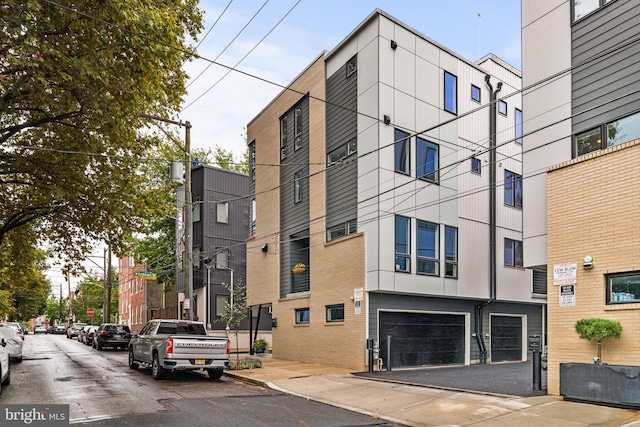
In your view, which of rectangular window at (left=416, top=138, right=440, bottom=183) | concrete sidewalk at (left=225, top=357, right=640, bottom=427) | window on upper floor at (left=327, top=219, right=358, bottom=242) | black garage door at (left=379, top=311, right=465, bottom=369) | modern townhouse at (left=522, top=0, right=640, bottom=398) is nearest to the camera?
concrete sidewalk at (left=225, top=357, right=640, bottom=427)

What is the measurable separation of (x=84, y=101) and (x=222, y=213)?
71.8 feet

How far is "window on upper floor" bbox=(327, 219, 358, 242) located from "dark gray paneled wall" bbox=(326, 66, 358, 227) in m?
0.16

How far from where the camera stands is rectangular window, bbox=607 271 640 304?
421 inches

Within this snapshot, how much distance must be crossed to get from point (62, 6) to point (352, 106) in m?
11.1

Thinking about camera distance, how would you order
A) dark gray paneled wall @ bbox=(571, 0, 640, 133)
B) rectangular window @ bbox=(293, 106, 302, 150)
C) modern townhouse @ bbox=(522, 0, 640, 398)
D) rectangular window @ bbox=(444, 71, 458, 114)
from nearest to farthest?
modern townhouse @ bbox=(522, 0, 640, 398)
dark gray paneled wall @ bbox=(571, 0, 640, 133)
rectangular window @ bbox=(444, 71, 458, 114)
rectangular window @ bbox=(293, 106, 302, 150)

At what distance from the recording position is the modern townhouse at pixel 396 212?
18703mm

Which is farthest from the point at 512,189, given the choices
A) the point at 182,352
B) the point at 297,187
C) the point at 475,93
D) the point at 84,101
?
the point at 84,101

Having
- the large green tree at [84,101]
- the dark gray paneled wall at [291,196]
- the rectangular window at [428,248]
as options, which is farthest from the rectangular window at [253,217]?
the rectangular window at [428,248]

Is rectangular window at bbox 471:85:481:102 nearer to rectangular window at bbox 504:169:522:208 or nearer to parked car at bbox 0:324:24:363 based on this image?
rectangular window at bbox 504:169:522:208

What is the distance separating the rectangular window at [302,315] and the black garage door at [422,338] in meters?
4.28

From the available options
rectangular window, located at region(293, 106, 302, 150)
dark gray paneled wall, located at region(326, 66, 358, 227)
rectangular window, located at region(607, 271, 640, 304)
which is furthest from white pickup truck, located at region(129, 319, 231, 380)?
rectangular window, located at region(607, 271, 640, 304)

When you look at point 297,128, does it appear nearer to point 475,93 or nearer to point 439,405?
point 475,93

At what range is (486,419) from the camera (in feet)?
31.9

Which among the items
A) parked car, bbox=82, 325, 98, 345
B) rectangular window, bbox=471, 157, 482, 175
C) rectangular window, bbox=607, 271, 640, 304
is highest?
rectangular window, bbox=471, 157, 482, 175
